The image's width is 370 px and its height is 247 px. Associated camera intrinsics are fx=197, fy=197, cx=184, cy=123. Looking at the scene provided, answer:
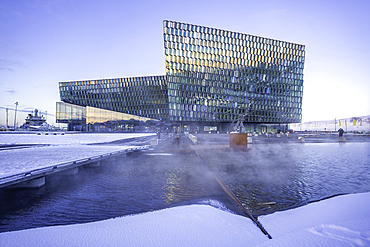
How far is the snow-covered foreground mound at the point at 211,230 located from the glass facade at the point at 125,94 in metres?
67.0

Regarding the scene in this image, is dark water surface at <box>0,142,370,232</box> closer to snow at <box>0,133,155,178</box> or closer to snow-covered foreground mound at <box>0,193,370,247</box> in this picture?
snow-covered foreground mound at <box>0,193,370,247</box>

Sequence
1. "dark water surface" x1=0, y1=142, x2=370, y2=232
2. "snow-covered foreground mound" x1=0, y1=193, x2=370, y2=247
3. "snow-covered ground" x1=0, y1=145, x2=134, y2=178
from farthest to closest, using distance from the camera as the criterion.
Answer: "snow-covered ground" x1=0, y1=145, x2=134, y2=178, "dark water surface" x1=0, y1=142, x2=370, y2=232, "snow-covered foreground mound" x1=0, y1=193, x2=370, y2=247

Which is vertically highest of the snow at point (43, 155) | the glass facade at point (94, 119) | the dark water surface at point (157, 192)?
the glass facade at point (94, 119)

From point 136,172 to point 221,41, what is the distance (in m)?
70.0

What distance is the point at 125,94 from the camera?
7306 centimetres

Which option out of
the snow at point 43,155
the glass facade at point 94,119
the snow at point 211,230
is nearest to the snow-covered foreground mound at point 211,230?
the snow at point 211,230

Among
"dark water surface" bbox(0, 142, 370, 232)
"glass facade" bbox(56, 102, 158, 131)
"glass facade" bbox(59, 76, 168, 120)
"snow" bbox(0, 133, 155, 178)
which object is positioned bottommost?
"dark water surface" bbox(0, 142, 370, 232)

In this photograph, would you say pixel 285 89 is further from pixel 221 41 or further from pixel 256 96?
pixel 221 41

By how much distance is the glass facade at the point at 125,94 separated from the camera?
70250mm

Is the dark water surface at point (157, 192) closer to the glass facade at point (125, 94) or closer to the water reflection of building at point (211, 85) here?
the water reflection of building at point (211, 85)

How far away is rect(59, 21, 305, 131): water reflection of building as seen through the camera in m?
66.1

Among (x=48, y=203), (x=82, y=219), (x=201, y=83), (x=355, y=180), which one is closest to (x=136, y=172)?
(x=48, y=203)

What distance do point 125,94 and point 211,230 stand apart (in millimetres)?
74343

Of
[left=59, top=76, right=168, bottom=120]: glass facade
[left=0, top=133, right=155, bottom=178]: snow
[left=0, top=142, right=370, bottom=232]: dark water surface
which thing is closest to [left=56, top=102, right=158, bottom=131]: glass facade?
[left=59, top=76, right=168, bottom=120]: glass facade
